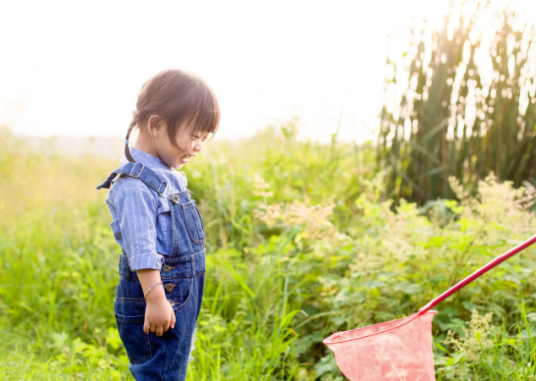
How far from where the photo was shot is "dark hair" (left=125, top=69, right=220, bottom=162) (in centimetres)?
145

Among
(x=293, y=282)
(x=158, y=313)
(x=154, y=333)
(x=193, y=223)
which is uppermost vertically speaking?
(x=193, y=223)

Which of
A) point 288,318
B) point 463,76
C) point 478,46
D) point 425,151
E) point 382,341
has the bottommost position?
point 288,318

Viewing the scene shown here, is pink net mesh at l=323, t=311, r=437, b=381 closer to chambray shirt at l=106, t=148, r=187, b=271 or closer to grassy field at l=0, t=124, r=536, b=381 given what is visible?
grassy field at l=0, t=124, r=536, b=381

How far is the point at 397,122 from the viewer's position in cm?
374

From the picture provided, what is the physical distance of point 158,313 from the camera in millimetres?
1335

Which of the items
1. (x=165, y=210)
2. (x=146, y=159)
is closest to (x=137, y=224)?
(x=165, y=210)

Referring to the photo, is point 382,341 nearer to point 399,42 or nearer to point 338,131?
point 338,131

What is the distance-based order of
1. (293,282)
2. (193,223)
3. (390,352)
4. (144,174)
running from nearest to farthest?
(390,352) < (144,174) < (193,223) < (293,282)

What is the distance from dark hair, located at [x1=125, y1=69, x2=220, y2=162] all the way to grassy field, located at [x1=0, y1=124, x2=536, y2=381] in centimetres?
37

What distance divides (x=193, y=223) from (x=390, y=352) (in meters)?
0.72

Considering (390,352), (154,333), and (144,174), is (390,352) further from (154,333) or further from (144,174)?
(144,174)

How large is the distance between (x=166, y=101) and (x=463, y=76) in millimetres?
2908

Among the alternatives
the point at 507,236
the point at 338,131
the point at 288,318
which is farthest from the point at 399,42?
the point at 288,318

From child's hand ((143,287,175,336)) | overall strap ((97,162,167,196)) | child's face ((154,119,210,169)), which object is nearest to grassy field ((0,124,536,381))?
child's face ((154,119,210,169))
